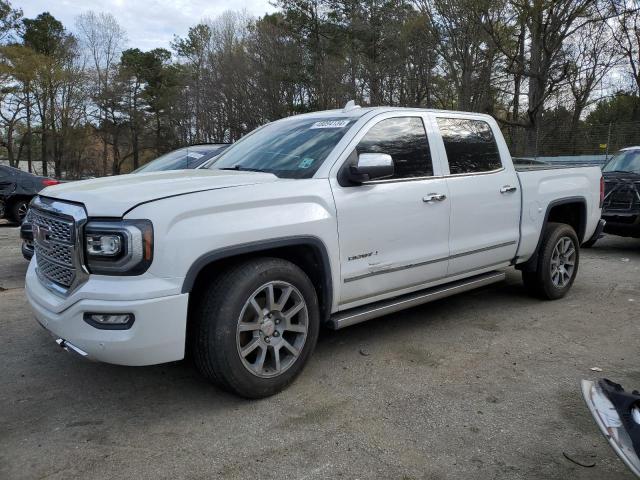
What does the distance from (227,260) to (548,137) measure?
21.0 metres

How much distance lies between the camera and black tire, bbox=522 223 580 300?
5332 mm

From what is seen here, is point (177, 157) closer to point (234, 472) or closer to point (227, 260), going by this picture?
point (227, 260)

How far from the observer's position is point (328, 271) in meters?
3.50

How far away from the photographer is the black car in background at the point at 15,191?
12.0 m

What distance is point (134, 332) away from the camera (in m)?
2.78

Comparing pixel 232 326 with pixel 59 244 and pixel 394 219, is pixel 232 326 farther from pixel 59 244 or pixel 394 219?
pixel 394 219

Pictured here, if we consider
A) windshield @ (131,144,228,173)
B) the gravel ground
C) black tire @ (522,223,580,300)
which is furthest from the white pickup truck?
windshield @ (131,144,228,173)

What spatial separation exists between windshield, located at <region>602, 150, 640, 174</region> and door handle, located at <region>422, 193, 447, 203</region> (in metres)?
6.39

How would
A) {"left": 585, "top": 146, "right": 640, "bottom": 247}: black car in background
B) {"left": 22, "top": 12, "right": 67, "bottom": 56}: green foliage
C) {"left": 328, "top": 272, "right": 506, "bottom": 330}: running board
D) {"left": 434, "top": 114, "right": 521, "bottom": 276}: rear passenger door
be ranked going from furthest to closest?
{"left": 22, "top": 12, "right": 67, "bottom": 56}: green foliage
{"left": 585, "top": 146, "right": 640, "bottom": 247}: black car in background
{"left": 434, "top": 114, "right": 521, "bottom": 276}: rear passenger door
{"left": 328, "top": 272, "right": 506, "bottom": 330}: running board

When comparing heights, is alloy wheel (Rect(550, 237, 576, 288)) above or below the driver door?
below

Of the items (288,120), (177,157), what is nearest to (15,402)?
(288,120)

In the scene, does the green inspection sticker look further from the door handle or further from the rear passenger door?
the rear passenger door

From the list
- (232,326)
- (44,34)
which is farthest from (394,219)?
(44,34)

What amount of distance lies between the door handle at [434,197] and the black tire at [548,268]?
1.75 metres
